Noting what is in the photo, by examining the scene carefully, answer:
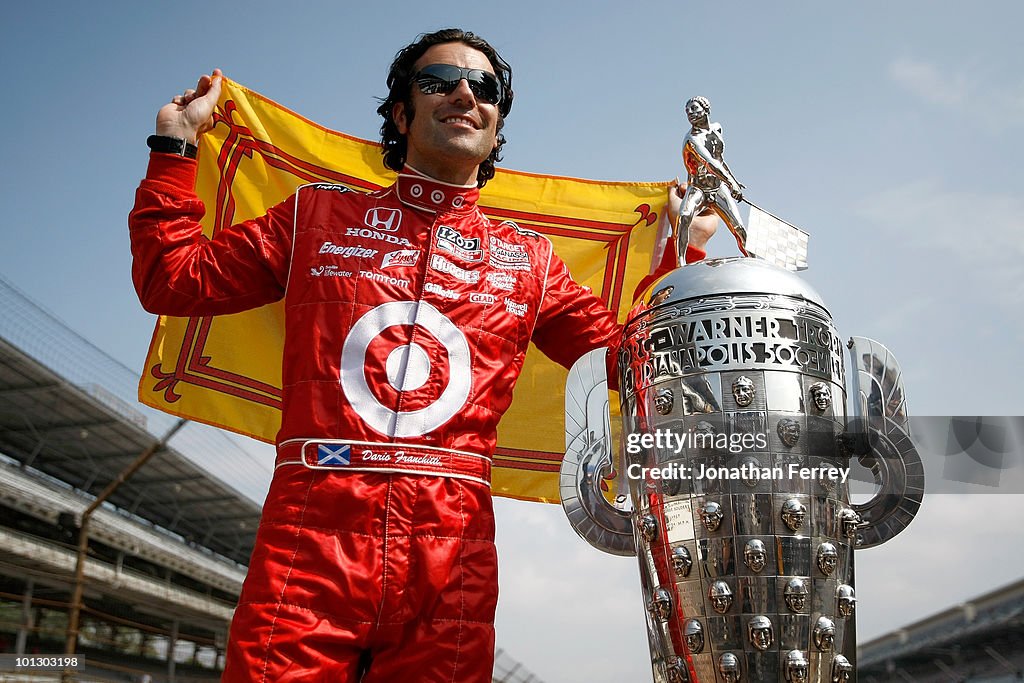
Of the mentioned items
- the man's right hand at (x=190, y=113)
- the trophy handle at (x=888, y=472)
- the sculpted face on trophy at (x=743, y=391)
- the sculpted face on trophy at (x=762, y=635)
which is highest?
the man's right hand at (x=190, y=113)

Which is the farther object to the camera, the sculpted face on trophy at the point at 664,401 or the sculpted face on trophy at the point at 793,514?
the sculpted face on trophy at the point at 664,401

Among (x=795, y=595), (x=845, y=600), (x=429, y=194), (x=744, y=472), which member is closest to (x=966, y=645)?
(x=845, y=600)

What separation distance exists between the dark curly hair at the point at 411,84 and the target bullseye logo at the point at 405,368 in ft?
2.43

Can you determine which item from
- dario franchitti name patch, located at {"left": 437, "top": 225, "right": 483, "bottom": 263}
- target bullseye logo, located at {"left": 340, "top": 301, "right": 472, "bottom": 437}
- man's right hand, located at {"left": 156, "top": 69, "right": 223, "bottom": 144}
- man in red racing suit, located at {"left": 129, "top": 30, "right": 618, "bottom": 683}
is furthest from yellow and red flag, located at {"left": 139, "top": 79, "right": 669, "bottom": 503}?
target bullseye logo, located at {"left": 340, "top": 301, "right": 472, "bottom": 437}

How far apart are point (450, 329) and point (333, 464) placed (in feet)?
1.74

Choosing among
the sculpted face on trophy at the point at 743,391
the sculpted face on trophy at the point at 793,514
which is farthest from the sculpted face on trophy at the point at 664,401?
the sculpted face on trophy at the point at 793,514

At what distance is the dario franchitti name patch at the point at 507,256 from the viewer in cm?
294

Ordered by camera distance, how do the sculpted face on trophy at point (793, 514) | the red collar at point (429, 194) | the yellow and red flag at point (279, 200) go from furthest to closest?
1. the yellow and red flag at point (279, 200)
2. the red collar at point (429, 194)
3. the sculpted face on trophy at point (793, 514)

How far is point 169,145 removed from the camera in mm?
2762

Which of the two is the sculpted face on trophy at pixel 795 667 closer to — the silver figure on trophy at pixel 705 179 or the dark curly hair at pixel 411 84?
the silver figure on trophy at pixel 705 179

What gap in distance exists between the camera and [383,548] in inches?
96.0

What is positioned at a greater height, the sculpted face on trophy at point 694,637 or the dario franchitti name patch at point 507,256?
the dario franchitti name patch at point 507,256

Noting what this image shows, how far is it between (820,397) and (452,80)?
1.46 metres

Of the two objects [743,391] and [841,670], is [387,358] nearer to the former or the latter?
[743,391]
